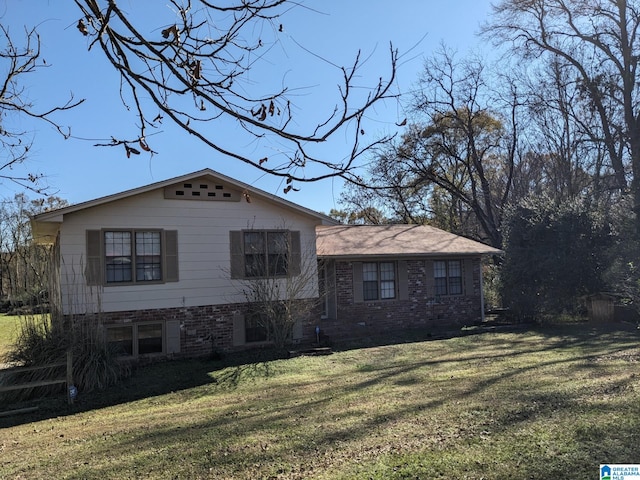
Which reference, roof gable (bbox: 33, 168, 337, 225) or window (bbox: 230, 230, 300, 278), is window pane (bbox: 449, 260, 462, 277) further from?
window (bbox: 230, 230, 300, 278)

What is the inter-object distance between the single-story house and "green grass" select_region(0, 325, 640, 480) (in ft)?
6.59

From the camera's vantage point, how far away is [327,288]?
14.9 metres

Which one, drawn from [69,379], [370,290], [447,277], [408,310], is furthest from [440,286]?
[69,379]

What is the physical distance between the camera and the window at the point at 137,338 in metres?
11.6

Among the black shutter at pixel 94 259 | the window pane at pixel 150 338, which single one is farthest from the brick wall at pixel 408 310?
the black shutter at pixel 94 259

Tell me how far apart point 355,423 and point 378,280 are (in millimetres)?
10120

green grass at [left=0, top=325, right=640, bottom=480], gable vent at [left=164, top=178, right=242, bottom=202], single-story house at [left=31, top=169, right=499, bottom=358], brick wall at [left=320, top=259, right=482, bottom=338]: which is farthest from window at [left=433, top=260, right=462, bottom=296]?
gable vent at [left=164, top=178, right=242, bottom=202]

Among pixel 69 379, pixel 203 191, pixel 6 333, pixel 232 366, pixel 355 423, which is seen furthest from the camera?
pixel 6 333

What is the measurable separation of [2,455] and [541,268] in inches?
611

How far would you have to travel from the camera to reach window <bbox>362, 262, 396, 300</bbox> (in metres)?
15.5

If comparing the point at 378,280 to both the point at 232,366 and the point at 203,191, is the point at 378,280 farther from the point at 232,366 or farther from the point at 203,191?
the point at 203,191

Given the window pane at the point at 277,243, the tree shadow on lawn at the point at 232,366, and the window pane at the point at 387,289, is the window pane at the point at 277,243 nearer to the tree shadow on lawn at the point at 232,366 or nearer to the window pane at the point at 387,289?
the tree shadow on lawn at the point at 232,366

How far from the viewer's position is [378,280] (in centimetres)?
1574

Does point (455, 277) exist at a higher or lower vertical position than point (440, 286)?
higher
